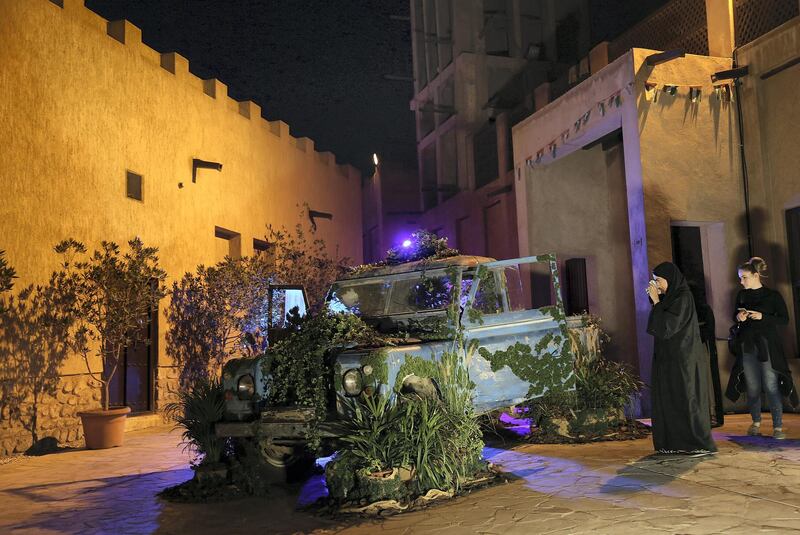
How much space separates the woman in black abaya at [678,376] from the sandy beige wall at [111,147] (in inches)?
346

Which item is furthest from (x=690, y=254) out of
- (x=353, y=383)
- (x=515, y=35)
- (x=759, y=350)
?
(x=515, y=35)

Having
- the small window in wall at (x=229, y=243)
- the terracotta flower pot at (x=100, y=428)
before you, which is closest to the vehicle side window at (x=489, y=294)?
the terracotta flower pot at (x=100, y=428)

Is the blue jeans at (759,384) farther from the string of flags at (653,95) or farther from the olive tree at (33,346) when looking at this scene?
the olive tree at (33,346)

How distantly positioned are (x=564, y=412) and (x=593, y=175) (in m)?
6.79

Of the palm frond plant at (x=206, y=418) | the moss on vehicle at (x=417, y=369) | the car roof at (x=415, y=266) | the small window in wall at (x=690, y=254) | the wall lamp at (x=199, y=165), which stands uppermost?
the wall lamp at (x=199, y=165)

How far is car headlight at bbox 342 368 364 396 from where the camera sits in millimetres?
6082

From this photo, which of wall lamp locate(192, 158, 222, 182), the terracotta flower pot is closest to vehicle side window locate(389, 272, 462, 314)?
the terracotta flower pot

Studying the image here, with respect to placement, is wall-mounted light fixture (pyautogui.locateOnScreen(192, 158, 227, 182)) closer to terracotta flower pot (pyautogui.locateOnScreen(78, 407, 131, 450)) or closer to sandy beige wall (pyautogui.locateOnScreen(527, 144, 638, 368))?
terracotta flower pot (pyautogui.locateOnScreen(78, 407, 131, 450))

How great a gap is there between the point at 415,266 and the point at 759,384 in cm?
391

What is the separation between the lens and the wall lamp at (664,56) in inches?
404

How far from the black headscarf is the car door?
1.04m

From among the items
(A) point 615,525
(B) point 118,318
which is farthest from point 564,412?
(B) point 118,318

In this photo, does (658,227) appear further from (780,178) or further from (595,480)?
(595,480)

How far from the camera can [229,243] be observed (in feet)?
54.6
